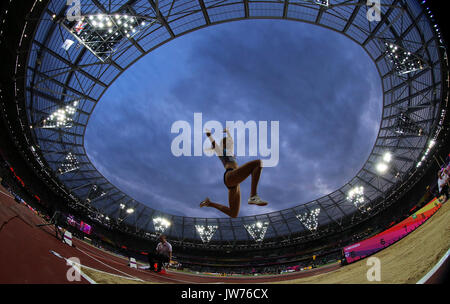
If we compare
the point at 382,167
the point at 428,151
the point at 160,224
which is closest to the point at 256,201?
the point at 428,151

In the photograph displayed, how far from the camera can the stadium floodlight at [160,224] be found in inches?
1662

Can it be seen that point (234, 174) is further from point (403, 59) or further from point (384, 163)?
point (384, 163)

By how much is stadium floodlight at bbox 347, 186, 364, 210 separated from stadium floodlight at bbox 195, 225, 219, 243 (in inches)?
1019

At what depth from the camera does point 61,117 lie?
22.7 meters

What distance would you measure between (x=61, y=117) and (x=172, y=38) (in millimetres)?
15410

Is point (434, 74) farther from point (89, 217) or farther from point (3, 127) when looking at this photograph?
point (89, 217)

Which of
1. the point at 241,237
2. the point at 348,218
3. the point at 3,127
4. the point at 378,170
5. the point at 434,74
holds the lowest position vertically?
the point at 241,237

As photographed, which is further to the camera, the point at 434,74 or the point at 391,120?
the point at 391,120

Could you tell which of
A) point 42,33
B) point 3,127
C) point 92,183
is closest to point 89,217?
point 92,183
